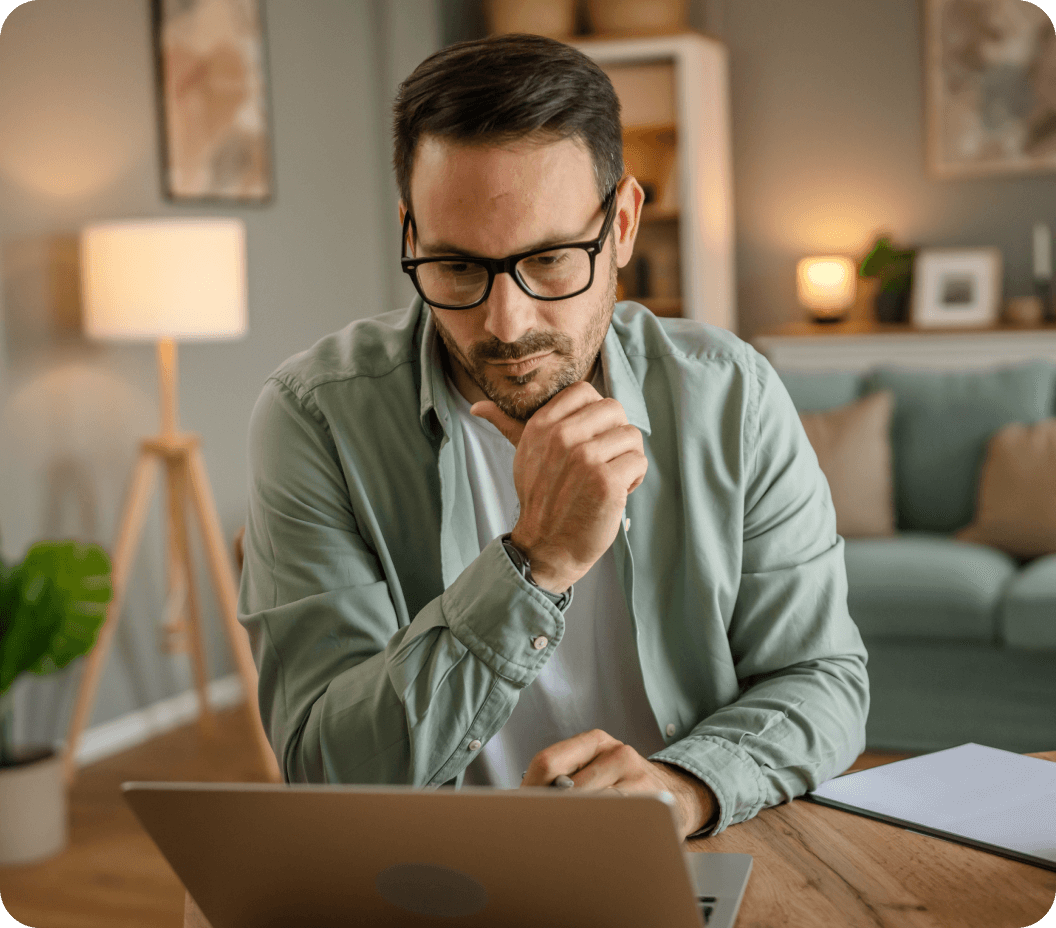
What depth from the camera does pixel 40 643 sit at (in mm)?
2396

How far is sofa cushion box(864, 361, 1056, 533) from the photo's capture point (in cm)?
Answer: 328

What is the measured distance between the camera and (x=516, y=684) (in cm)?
97

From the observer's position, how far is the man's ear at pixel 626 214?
3.80 ft

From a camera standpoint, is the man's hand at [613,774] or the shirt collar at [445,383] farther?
the shirt collar at [445,383]

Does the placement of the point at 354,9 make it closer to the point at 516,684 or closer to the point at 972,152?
the point at 972,152

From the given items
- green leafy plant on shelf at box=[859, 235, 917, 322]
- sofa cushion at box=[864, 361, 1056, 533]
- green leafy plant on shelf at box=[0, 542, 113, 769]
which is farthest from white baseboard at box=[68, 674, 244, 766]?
green leafy plant on shelf at box=[859, 235, 917, 322]

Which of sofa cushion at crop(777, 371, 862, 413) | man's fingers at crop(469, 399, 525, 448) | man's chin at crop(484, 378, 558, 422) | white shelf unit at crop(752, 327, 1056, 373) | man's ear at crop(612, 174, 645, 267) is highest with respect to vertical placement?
man's ear at crop(612, 174, 645, 267)

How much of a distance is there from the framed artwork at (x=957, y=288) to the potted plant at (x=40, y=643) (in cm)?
335

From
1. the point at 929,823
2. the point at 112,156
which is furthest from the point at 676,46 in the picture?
the point at 929,823

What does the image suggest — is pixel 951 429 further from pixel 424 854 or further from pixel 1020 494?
pixel 424 854

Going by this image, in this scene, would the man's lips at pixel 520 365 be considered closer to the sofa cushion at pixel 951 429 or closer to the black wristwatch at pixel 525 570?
the black wristwatch at pixel 525 570

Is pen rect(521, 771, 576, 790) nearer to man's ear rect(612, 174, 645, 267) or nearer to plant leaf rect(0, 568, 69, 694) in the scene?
man's ear rect(612, 174, 645, 267)

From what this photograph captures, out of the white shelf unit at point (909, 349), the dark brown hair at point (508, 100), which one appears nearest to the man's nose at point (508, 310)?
the dark brown hair at point (508, 100)

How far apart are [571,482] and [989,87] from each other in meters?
4.34
